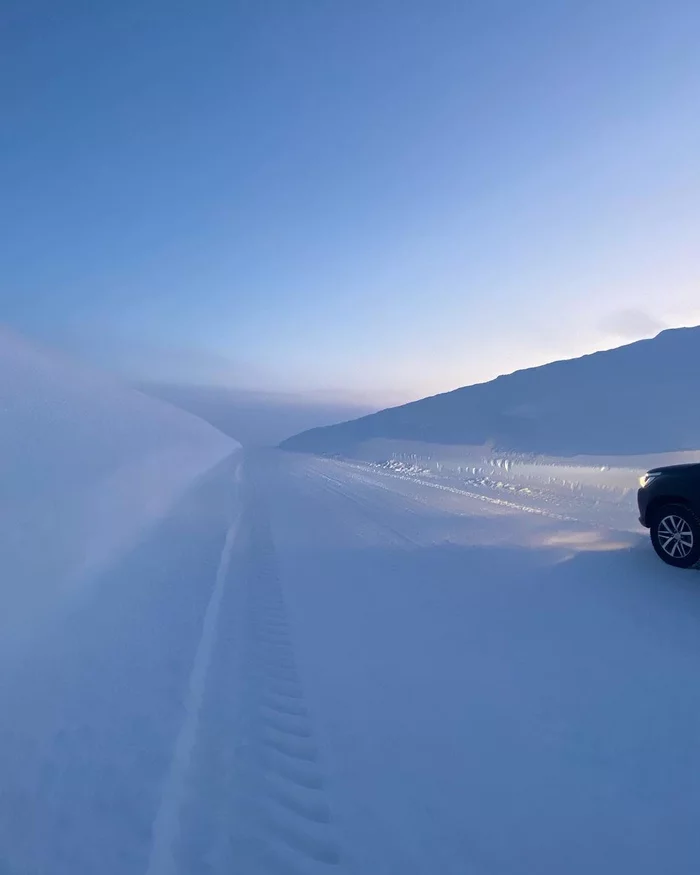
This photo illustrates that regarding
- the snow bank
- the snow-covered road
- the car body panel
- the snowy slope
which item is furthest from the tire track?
the snowy slope

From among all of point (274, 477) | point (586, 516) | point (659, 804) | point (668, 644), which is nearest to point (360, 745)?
point (659, 804)

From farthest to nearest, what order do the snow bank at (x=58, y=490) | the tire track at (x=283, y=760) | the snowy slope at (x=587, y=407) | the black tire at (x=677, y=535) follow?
the snowy slope at (x=587, y=407)
the black tire at (x=677, y=535)
the snow bank at (x=58, y=490)
the tire track at (x=283, y=760)

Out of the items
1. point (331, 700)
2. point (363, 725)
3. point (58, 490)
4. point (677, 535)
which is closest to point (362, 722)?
point (363, 725)

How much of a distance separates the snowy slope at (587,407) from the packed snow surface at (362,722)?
27899 millimetres

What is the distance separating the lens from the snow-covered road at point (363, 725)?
263 cm

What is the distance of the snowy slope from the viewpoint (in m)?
34.9

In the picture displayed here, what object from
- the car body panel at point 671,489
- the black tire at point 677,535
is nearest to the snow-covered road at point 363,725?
the black tire at point 677,535

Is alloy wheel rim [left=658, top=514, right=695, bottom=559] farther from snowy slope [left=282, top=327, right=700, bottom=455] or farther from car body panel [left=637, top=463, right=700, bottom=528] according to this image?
snowy slope [left=282, top=327, right=700, bottom=455]

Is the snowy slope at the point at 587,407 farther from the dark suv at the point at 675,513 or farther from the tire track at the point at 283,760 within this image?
the tire track at the point at 283,760

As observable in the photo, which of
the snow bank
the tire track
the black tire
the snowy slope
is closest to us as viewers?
the tire track

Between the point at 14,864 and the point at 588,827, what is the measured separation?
109 inches

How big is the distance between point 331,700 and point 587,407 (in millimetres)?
44916

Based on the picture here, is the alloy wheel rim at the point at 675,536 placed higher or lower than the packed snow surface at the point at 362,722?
higher

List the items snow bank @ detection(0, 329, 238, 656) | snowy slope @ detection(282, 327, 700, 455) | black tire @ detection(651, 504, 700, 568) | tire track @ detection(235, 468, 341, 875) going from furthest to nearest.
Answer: snowy slope @ detection(282, 327, 700, 455), black tire @ detection(651, 504, 700, 568), snow bank @ detection(0, 329, 238, 656), tire track @ detection(235, 468, 341, 875)
